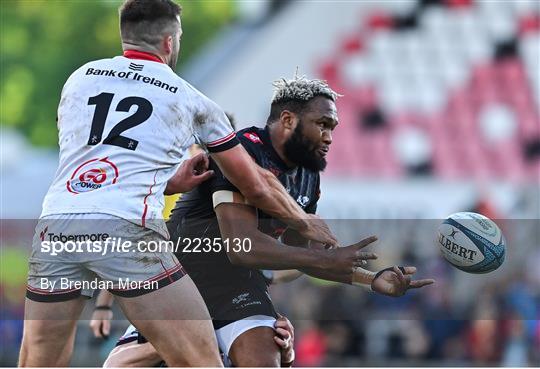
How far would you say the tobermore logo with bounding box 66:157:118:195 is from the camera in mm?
5453

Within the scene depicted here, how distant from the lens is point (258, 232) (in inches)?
248

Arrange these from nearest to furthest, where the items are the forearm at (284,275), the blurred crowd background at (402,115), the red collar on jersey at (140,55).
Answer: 1. the red collar on jersey at (140,55)
2. the forearm at (284,275)
3. the blurred crowd background at (402,115)

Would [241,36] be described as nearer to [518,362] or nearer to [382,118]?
[382,118]

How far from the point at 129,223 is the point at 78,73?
799 millimetres

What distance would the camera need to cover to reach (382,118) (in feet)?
77.0

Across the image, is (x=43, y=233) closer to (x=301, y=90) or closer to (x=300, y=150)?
(x=300, y=150)

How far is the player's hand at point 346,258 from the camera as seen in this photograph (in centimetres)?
597

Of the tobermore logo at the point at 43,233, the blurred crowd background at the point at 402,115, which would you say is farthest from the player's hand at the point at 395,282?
the blurred crowd background at the point at 402,115

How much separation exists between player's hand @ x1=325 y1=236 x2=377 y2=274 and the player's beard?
741mm

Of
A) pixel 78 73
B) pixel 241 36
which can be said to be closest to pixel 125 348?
pixel 78 73

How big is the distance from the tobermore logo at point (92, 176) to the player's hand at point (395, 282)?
1595 millimetres

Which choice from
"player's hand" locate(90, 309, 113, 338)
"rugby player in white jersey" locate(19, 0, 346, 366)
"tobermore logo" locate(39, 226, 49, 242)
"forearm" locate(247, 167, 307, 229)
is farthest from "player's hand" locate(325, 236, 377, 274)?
"player's hand" locate(90, 309, 113, 338)

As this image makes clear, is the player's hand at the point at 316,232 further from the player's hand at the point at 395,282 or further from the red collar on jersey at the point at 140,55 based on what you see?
the red collar on jersey at the point at 140,55

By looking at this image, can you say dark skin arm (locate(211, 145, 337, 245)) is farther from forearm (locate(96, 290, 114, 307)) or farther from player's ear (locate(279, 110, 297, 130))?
forearm (locate(96, 290, 114, 307))
